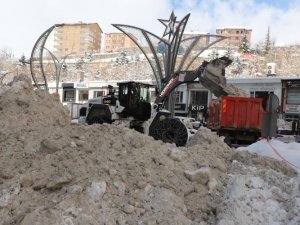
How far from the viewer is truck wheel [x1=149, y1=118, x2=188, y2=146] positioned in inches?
443

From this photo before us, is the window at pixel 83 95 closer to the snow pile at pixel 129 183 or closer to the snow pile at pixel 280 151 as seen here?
the snow pile at pixel 280 151

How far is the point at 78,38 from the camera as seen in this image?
114 meters

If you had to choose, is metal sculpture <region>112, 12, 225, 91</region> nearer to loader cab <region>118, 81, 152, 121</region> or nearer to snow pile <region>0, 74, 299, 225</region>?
loader cab <region>118, 81, 152, 121</region>

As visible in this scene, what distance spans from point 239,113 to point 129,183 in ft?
40.9

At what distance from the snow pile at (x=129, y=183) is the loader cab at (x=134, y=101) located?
23.8 ft

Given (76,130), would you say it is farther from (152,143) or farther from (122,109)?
(122,109)

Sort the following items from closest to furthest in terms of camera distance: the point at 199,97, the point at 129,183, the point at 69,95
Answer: the point at 129,183
the point at 199,97
the point at 69,95

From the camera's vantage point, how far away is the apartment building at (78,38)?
355 feet

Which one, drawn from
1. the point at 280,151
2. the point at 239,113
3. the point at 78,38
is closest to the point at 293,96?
the point at 239,113

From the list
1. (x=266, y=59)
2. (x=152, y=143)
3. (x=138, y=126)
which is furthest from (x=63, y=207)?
(x=266, y=59)

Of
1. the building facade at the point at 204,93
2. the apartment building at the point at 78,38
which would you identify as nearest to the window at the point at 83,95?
the building facade at the point at 204,93

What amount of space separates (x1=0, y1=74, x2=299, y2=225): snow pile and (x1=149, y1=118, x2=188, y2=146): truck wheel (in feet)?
15.0

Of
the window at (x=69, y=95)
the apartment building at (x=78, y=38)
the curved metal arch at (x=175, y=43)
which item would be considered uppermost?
the apartment building at (x=78, y=38)

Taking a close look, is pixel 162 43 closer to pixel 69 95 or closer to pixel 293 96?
pixel 293 96
